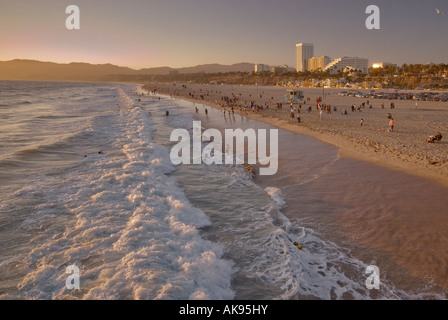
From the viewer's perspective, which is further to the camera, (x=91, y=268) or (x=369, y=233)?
(x=369, y=233)

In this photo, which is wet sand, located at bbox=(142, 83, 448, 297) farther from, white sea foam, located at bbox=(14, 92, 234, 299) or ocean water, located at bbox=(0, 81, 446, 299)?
white sea foam, located at bbox=(14, 92, 234, 299)

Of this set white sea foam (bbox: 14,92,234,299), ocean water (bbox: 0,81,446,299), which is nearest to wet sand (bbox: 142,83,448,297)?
ocean water (bbox: 0,81,446,299)

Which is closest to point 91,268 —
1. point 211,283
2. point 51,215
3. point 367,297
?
point 211,283

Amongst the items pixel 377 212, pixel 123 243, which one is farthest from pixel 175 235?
pixel 377 212

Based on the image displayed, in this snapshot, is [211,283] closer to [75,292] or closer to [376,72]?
[75,292]

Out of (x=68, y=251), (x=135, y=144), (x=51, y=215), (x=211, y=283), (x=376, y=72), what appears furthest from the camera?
(x=376, y=72)

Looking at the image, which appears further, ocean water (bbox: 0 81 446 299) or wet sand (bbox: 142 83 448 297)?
wet sand (bbox: 142 83 448 297)

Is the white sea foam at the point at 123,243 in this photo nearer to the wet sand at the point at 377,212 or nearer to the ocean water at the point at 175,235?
the ocean water at the point at 175,235

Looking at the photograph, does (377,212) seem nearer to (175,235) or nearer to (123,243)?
(175,235)
